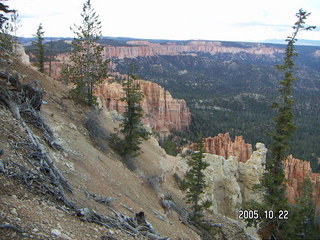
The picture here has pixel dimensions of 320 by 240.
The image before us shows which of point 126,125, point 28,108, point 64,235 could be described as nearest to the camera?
point 64,235

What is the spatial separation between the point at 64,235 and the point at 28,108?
6519mm

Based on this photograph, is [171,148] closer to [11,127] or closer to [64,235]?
[11,127]

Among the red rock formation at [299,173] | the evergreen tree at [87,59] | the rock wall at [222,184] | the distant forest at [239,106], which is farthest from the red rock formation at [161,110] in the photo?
the evergreen tree at [87,59]

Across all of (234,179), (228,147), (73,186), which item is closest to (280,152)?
(73,186)

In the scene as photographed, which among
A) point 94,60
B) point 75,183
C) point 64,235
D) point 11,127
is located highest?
point 94,60

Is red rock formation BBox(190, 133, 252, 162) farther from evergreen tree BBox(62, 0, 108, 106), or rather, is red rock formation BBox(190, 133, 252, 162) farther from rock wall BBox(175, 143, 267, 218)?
evergreen tree BBox(62, 0, 108, 106)

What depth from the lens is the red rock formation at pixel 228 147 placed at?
152ft

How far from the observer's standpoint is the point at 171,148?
3481 cm

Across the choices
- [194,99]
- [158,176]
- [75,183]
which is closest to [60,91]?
[158,176]

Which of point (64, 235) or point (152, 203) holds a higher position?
point (64, 235)

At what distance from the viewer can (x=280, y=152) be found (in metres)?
13.6

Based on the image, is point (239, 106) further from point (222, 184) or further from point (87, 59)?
point (87, 59)

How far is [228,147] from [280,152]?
34.2 m

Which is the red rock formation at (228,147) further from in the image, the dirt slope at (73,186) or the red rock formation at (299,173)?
the dirt slope at (73,186)
